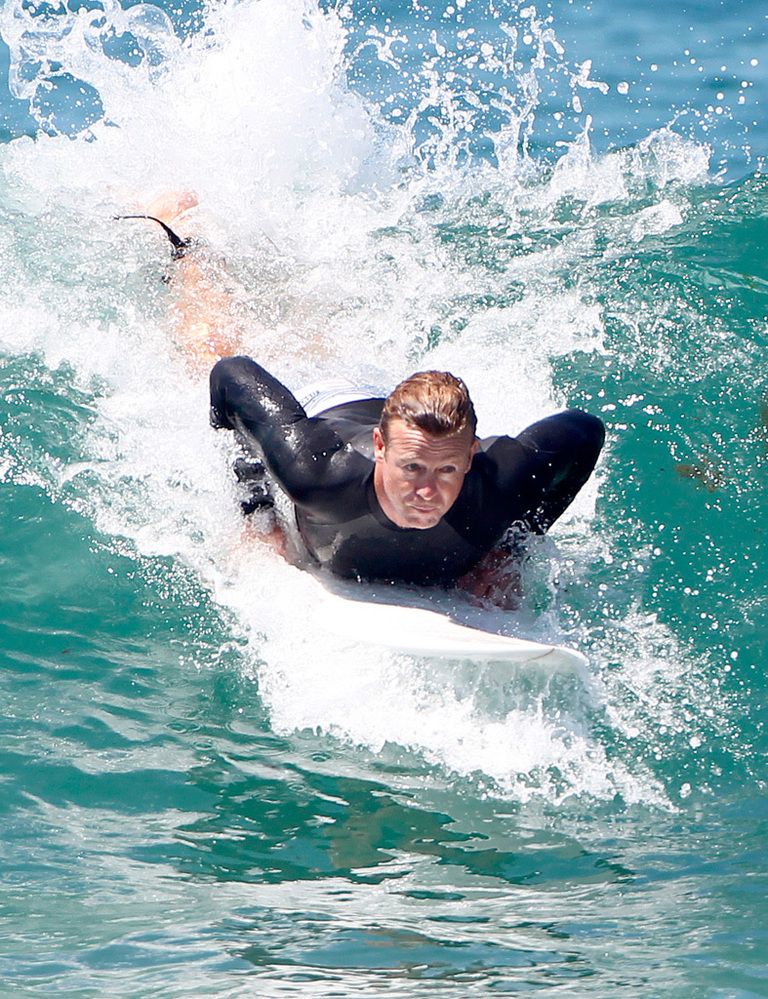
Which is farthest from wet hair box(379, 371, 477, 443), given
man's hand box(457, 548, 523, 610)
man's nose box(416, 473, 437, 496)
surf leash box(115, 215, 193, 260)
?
surf leash box(115, 215, 193, 260)

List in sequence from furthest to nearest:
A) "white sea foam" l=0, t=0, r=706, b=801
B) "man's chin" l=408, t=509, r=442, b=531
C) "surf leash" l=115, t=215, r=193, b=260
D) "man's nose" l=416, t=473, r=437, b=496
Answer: "surf leash" l=115, t=215, r=193, b=260, "white sea foam" l=0, t=0, r=706, b=801, "man's chin" l=408, t=509, r=442, b=531, "man's nose" l=416, t=473, r=437, b=496

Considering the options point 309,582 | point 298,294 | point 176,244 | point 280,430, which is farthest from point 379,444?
point 176,244

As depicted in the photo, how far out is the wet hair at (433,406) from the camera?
15.2 ft

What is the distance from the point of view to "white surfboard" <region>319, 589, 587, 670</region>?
4762 mm

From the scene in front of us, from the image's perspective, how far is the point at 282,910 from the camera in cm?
401

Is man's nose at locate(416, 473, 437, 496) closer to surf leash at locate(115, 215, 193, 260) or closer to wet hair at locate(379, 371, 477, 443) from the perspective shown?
Answer: wet hair at locate(379, 371, 477, 443)

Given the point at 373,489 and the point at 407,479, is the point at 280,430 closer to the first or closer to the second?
the point at 373,489

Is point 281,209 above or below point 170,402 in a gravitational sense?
above

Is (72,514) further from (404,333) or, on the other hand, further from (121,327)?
(404,333)

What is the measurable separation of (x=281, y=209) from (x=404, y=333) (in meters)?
1.38

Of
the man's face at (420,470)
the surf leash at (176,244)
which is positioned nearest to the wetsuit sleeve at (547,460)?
the man's face at (420,470)

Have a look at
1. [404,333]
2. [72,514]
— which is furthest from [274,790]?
[404,333]

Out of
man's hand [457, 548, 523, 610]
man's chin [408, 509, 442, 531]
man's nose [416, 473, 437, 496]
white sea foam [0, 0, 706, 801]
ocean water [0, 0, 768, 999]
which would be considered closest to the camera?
ocean water [0, 0, 768, 999]

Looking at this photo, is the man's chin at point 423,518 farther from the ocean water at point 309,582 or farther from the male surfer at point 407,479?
the ocean water at point 309,582
